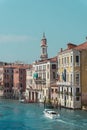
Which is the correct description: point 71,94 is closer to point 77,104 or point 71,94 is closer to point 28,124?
point 77,104

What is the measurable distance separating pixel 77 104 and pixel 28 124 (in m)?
12.0

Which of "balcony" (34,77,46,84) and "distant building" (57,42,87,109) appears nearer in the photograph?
"distant building" (57,42,87,109)

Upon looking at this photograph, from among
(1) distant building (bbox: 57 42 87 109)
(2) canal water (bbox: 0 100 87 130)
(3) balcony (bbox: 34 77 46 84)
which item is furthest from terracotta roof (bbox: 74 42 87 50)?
(3) balcony (bbox: 34 77 46 84)

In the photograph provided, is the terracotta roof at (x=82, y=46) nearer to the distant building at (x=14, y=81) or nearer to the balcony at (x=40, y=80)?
the balcony at (x=40, y=80)

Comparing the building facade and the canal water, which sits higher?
the building facade

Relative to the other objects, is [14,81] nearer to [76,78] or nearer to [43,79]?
[43,79]

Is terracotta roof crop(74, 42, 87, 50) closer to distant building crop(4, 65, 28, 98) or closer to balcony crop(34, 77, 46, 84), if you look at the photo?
balcony crop(34, 77, 46, 84)

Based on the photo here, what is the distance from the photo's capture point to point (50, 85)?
53.2 meters

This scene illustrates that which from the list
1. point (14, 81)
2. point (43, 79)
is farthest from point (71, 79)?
point (14, 81)

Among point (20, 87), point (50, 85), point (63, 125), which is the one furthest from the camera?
point (20, 87)

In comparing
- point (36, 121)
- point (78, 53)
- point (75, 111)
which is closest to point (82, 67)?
point (78, 53)

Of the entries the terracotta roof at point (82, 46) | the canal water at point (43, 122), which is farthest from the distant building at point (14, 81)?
the canal water at point (43, 122)

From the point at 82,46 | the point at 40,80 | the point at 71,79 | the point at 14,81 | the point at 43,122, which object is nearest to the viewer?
the point at 43,122

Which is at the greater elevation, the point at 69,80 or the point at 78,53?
the point at 78,53
